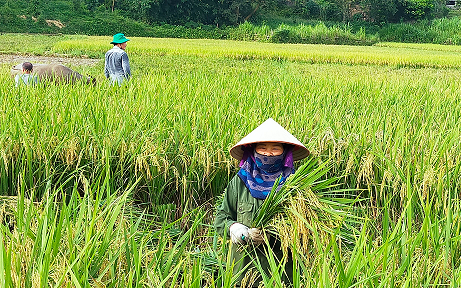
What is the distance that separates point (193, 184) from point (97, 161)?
0.54 m

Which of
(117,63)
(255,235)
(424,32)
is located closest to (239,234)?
(255,235)

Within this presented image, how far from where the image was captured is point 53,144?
2.52m

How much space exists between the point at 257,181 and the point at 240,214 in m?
0.14

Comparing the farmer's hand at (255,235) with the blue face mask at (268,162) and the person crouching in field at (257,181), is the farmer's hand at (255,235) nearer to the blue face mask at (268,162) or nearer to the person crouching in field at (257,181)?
the person crouching in field at (257,181)

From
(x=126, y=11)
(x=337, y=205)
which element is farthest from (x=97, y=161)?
(x=126, y=11)

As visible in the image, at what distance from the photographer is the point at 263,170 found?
175 cm

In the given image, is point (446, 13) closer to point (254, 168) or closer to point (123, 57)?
point (123, 57)

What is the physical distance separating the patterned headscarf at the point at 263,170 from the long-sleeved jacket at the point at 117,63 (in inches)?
145

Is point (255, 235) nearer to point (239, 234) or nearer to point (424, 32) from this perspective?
point (239, 234)

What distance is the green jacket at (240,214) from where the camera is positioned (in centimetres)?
171

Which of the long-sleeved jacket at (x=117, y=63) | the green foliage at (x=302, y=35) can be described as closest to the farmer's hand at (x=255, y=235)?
the long-sleeved jacket at (x=117, y=63)

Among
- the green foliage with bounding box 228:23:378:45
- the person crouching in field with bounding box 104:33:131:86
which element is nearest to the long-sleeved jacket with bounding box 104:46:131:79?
the person crouching in field with bounding box 104:33:131:86

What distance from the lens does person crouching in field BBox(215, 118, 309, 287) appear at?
1.68 metres

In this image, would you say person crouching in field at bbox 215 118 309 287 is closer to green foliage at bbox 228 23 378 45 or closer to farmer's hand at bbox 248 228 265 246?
farmer's hand at bbox 248 228 265 246
